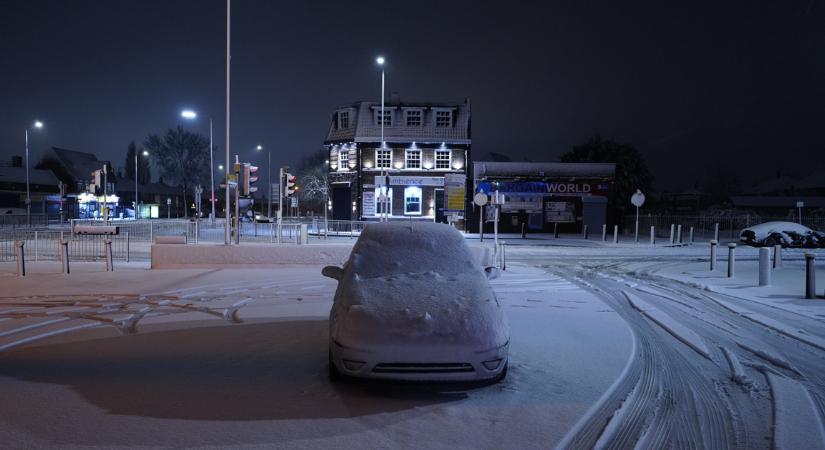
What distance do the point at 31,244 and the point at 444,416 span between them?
28.6 metres

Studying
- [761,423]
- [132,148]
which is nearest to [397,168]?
[761,423]

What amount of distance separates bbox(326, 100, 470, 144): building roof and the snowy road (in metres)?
33.3

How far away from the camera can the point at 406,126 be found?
43750 mm

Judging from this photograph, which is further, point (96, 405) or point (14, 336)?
point (14, 336)

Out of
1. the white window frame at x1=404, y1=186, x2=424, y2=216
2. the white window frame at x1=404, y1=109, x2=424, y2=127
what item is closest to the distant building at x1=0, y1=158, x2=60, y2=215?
the white window frame at x1=404, y1=186, x2=424, y2=216

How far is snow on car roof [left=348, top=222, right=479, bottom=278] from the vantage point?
6.46 meters

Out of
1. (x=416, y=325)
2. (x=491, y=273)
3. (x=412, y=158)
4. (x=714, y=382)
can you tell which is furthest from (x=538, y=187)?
(x=416, y=325)

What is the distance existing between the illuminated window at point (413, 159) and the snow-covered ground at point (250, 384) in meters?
33.8

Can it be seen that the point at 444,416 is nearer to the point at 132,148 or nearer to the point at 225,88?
the point at 225,88

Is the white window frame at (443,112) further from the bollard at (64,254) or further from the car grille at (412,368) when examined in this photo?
the car grille at (412,368)

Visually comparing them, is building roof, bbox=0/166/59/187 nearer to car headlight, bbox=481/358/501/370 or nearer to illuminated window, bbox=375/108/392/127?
illuminated window, bbox=375/108/392/127

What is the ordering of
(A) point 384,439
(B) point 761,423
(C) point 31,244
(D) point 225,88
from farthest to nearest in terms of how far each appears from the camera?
(C) point 31,244 → (D) point 225,88 → (B) point 761,423 → (A) point 384,439

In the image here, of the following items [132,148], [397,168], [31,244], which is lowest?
[31,244]

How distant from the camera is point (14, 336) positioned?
7.59 meters
